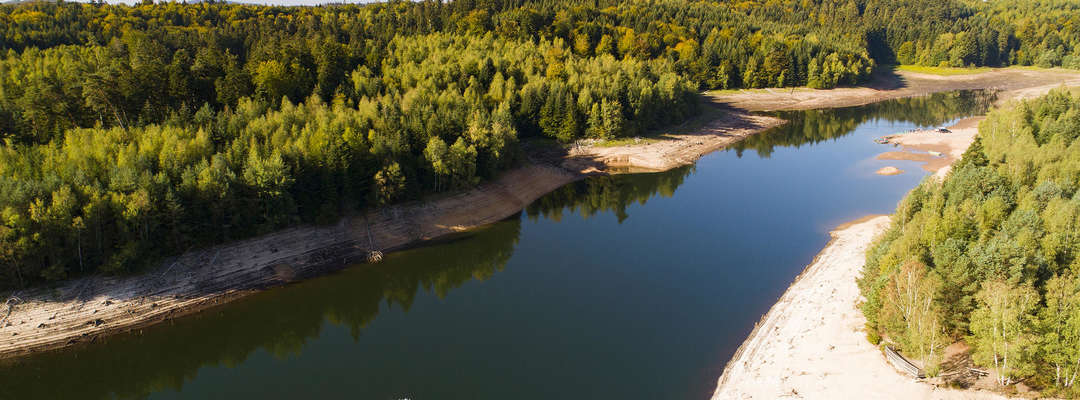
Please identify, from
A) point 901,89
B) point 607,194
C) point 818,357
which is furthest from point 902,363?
point 901,89

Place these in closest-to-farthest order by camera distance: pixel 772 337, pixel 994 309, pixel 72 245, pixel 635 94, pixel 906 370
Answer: pixel 994 309
pixel 906 370
pixel 772 337
pixel 72 245
pixel 635 94

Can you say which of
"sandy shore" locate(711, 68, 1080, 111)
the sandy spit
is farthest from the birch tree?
"sandy shore" locate(711, 68, 1080, 111)

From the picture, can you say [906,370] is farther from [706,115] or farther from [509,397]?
[706,115]

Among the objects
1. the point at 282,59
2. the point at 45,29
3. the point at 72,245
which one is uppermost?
the point at 45,29

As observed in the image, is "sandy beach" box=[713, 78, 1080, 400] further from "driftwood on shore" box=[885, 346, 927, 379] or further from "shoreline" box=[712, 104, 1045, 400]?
"driftwood on shore" box=[885, 346, 927, 379]

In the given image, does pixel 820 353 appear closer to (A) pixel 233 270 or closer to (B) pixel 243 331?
(B) pixel 243 331

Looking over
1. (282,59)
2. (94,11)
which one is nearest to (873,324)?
(282,59)

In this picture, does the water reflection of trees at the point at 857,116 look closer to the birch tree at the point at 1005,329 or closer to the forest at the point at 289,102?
the forest at the point at 289,102
